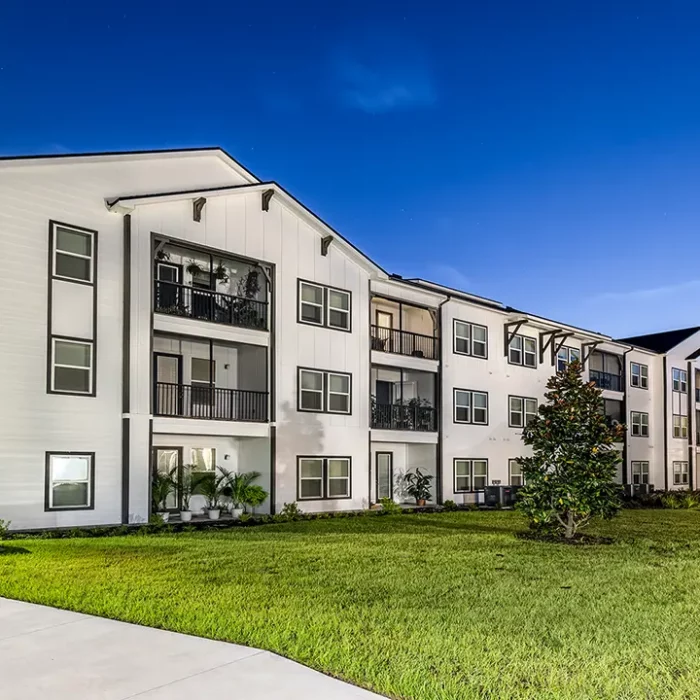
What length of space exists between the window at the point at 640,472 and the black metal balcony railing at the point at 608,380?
439cm

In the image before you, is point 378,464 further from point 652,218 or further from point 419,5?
point 419,5

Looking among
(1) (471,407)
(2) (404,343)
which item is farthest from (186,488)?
(1) (471,407)

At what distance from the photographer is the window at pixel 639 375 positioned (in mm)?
43875

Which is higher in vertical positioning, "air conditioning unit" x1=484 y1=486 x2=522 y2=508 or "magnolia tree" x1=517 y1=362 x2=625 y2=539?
"magnolia tree" x1=517 y1=362 x2=625 y2=539

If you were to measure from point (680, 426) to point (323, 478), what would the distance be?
3026 centimetres

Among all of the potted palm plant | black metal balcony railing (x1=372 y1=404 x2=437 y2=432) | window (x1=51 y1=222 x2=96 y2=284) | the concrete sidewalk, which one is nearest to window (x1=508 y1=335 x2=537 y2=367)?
black metal balcony railing (x1=372 y1=404 x2=437 y2=432)

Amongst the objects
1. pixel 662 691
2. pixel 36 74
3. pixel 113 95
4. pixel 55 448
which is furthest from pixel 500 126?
pixel 662 691

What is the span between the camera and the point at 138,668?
6305mm

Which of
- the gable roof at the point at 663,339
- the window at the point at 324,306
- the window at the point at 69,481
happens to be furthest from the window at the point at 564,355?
the window at the point at 69,481

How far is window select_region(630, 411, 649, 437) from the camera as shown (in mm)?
43438

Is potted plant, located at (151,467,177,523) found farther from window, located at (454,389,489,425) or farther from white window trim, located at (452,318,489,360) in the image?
white window trim, located at (452,318,489,360)

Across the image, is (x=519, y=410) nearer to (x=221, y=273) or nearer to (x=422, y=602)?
(x=221, y=273)

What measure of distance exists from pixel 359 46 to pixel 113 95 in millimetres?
7325

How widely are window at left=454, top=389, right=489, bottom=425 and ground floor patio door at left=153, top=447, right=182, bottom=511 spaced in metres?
12.3
